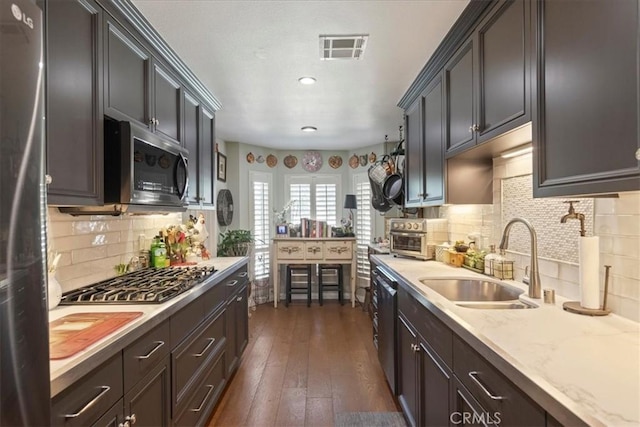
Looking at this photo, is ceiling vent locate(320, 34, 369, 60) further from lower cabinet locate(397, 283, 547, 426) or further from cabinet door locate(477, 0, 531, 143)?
lower cabinet locate(397, 283, 547, 426)

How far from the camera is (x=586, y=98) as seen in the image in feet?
3.47

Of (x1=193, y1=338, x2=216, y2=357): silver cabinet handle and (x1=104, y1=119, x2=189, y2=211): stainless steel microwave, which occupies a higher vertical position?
(x1=104, y1=119, x2=189, y2=211): stainless steel microwave

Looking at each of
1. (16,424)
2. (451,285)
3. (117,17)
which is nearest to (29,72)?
(16,424)

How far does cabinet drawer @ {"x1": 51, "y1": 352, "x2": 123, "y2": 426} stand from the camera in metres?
0.95

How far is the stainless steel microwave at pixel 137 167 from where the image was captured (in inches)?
65.2

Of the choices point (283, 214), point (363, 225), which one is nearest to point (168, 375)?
point (283, 214)

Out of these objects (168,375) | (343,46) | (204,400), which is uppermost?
(343,46)

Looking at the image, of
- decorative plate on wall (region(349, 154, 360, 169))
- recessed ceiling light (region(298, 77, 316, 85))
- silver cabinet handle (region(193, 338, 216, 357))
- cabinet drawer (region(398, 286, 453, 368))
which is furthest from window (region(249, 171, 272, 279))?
cabinet drawer (region(398, 286, 453, 368))

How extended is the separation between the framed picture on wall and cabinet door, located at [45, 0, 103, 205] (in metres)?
3.23

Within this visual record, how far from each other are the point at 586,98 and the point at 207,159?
2.83 metres

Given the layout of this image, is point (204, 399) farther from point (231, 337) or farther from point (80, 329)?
point (80, 329)

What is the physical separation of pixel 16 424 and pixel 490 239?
248 cm

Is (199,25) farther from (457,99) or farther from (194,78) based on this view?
(457,99)

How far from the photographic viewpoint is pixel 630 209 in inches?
50.2
